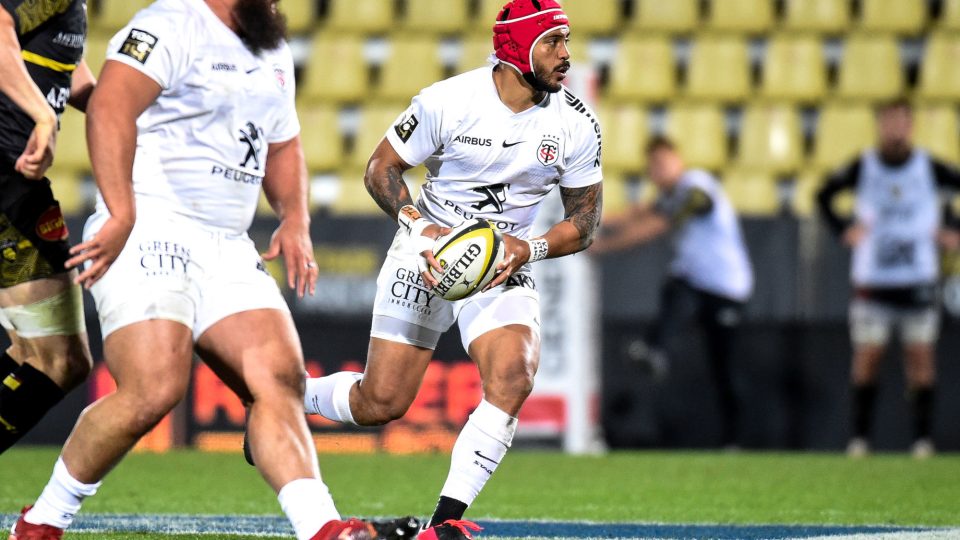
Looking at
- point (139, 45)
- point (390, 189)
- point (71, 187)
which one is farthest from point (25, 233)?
point (71, 187)

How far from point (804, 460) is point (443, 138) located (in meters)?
5.23

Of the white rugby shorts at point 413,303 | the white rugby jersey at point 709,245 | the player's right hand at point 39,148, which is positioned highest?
the player's right hand at point 39,148

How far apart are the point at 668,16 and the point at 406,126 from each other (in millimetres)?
8234

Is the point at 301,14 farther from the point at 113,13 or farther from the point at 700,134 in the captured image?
the point at 700,134

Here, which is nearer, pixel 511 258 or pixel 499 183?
pixel 511 258

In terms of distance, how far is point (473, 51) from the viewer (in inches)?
516

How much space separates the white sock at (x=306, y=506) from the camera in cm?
416

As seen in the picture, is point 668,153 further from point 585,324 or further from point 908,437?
point 908,437

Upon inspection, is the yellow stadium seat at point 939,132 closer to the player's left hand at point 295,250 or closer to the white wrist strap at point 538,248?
the white wrist strap at point 538,248

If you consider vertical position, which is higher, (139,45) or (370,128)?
(139,45)

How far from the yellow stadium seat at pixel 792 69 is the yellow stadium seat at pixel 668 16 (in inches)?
28.9

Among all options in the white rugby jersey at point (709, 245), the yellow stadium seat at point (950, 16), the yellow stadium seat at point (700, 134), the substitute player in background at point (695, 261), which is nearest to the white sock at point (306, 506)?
the substitute player in background at point (695, 261)

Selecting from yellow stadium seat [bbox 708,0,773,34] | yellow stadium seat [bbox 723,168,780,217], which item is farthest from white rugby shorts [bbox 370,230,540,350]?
yellow stadium seat [bbox 708,0,773,34]

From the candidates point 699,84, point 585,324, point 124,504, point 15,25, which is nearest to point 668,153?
point 585,324
